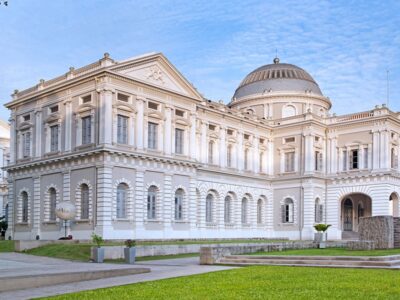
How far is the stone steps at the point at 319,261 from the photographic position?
66.0ft

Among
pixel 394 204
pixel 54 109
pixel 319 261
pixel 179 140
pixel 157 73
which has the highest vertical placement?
pixel 157 73

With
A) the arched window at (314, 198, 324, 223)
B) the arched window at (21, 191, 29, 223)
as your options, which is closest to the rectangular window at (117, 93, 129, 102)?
the arched window at (21, 191, 29, 223)

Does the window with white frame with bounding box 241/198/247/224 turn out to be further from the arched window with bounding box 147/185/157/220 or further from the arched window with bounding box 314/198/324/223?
the arched window with bounding box 147/185/157/220

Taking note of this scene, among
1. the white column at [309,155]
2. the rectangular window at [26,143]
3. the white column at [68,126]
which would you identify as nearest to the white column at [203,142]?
the white column at [309,155]

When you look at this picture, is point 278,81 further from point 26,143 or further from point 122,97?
point 26,143

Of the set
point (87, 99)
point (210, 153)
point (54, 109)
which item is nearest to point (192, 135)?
point (210, 153)

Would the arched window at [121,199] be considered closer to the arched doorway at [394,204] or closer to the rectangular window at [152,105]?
the rectangular window at [152,105]

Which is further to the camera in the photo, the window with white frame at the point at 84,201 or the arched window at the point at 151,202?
the arched window at the point at 151,202

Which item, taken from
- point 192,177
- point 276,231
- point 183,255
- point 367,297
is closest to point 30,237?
point 192,177

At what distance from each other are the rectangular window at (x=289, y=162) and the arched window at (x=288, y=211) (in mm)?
3094

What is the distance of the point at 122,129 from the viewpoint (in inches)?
1508

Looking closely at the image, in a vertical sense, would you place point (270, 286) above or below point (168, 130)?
below

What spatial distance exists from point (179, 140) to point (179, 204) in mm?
5097

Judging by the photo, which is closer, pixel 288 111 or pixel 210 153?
pixel 210 153
